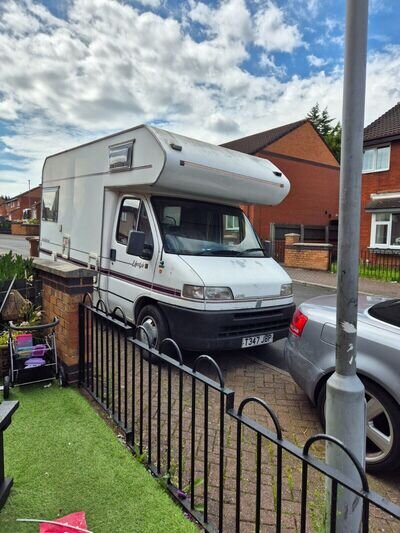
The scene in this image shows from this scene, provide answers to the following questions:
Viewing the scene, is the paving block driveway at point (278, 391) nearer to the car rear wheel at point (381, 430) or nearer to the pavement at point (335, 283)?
the car rear wheel at point (381, 430)

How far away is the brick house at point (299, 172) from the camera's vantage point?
22.3 metres

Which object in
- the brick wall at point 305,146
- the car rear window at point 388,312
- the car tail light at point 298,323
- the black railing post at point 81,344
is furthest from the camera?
the brick wall at point 305,146

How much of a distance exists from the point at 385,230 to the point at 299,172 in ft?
26.9

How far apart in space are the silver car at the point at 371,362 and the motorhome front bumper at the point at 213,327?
0.96 metres

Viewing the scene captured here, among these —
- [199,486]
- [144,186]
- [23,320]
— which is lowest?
[199,486]

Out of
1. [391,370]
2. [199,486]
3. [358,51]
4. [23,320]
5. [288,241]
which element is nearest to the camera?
[358,51]

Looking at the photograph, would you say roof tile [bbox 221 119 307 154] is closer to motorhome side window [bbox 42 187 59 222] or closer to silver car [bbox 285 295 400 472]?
motorhome side window [bbox 42 187 59 222]

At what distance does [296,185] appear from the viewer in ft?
78.6

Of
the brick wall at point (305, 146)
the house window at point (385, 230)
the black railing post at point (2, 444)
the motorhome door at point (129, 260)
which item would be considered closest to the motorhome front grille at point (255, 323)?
the motorhome door at point (129, 260)

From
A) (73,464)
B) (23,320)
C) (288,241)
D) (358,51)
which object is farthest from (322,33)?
(288,241)

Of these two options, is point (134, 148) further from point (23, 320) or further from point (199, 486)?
point (199, 486)

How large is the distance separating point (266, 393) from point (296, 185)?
71.5ft

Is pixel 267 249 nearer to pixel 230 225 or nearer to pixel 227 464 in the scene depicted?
pixel 230 225

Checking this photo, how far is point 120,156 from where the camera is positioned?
199 inches
